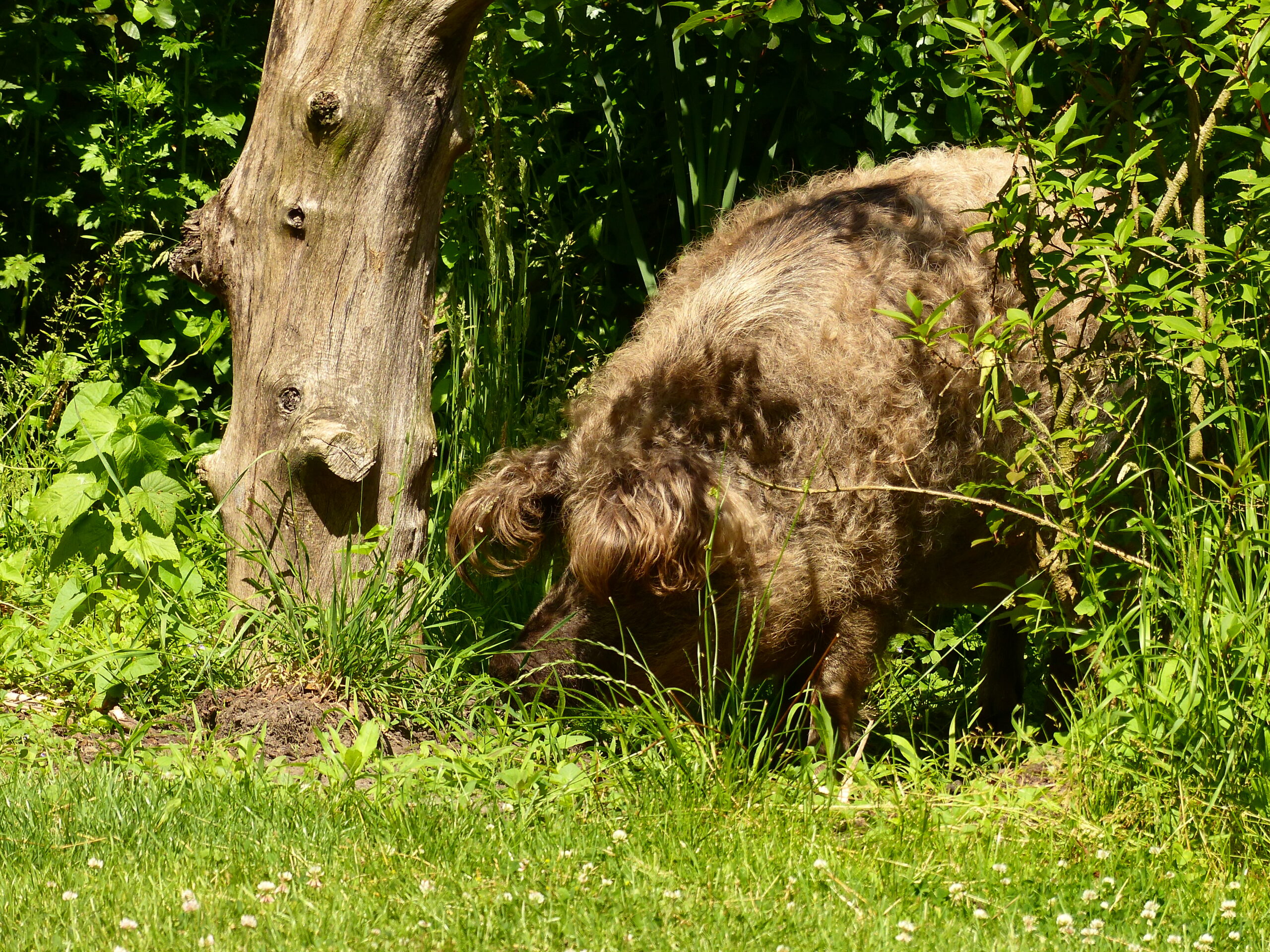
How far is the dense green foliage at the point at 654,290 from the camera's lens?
3.18 metres

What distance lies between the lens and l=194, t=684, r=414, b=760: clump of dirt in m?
3.68

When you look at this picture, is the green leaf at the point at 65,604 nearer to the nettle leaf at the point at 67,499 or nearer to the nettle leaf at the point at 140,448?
the nettle leaf at the point at 67,499

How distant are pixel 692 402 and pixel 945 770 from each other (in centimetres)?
134

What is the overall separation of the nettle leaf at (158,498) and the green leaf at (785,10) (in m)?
2.52

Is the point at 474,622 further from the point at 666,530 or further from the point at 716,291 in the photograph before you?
the point at 716,291

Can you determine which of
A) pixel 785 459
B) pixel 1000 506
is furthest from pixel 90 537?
pixel 1000 506

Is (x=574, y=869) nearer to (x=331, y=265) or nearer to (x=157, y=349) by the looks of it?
(x=331, y=265)

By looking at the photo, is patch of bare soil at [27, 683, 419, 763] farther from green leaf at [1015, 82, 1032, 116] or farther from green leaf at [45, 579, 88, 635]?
green leaf at [1015, 82, 1032, 116]

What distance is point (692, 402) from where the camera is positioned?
4.02 m

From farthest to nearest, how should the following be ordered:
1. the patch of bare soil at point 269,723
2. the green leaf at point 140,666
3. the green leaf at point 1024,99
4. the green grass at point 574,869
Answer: the green leaf at point 140,666 → the patch of bare soil at point 269,723 → the green leaf at point 1024,99 → the green grass at point 574,869

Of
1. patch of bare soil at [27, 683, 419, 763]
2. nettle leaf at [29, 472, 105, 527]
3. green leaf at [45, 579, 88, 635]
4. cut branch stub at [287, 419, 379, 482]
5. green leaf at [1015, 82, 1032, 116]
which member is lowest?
patch of bare soil at [27, 683, 419, 763]

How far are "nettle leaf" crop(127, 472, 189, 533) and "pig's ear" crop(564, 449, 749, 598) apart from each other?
1.50 meters

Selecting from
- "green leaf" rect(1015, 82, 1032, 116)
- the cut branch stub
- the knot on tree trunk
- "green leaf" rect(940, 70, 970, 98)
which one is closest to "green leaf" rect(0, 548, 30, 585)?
the knot on tree trunk

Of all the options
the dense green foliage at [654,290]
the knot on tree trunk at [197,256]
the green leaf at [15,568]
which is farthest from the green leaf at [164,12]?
the green leaf at [15,568]
